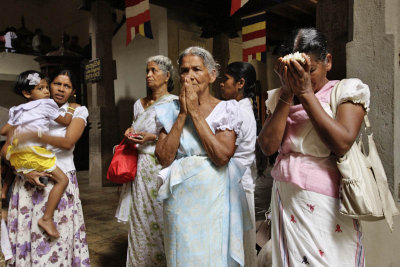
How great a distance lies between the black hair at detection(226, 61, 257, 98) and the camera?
2.69 meters

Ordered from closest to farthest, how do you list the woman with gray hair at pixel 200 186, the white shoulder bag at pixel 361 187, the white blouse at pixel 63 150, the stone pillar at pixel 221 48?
the white shoulder bag at pixel 361 187 → the woman with gray hair at pixel 200 186 → the white blouse at pixel 63 150 → the stone pillar at pixel 221 48

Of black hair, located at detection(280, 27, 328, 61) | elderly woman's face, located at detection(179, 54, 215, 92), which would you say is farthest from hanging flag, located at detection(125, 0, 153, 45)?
black hair, located at detection(280, 27, 328, 61)

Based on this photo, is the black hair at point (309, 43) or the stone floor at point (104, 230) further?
the stone floor at point (104, 230)

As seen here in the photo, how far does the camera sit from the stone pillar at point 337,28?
2643 millimetres

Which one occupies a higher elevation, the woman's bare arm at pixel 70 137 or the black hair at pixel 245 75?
the black hair at pixel 245 75

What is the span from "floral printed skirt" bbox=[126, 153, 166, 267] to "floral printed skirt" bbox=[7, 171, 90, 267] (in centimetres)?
52

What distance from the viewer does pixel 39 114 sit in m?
2.22

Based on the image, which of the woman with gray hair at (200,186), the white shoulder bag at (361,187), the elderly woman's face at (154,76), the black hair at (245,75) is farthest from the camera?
the elderly woman's face at (154,76)

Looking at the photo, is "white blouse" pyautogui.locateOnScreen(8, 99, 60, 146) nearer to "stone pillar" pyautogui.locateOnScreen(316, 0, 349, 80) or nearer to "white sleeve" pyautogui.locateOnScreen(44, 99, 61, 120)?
"white sleeve" pyautogui.locateOnScreen(44, 99, 61, 120)

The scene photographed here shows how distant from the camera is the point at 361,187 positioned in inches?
50.2

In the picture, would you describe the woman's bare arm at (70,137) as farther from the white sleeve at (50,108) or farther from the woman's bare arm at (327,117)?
the woman's bare arm at (327,117)

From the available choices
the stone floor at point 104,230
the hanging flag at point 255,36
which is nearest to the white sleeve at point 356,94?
the stone floor at point 104,230

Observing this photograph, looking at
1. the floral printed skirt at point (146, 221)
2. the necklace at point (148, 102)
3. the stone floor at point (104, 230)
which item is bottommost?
the stone floor at point (104, 230)

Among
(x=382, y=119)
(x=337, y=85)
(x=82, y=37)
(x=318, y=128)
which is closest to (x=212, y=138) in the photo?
(x=318, y=128)
